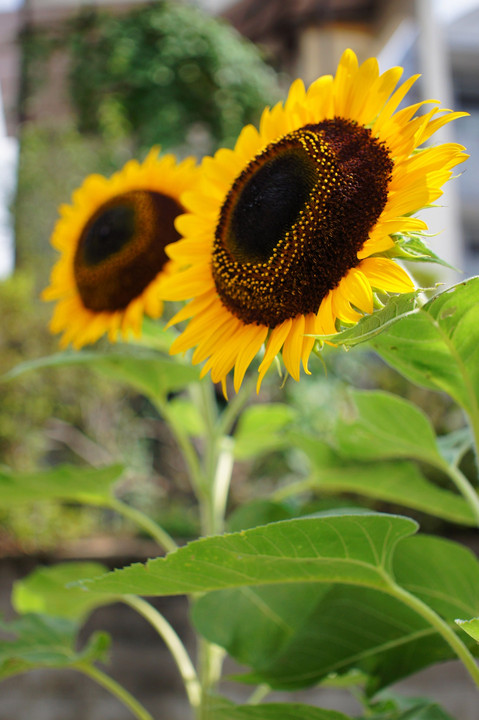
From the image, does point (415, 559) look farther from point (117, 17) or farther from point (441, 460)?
point (117, 17)

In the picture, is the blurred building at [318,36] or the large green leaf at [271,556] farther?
the blurred building at [318,36]

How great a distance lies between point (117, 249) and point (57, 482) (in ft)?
0.78

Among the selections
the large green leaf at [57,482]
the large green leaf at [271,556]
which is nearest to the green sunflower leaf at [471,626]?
the large green leaf at [271,556]

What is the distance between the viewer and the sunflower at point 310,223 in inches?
14.3

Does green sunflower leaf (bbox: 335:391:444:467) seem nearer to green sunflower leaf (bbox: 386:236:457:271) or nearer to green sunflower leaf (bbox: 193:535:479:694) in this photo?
green sunflower leaf (bbox: 193:535:479:694)

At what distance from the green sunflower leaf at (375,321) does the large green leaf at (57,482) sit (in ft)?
1.31

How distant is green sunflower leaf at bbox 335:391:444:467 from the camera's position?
0.57 metres

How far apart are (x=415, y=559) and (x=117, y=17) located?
4.68 m

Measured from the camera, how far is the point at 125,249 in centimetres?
65

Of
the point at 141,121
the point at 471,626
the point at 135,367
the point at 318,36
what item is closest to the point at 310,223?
the point at 471,626

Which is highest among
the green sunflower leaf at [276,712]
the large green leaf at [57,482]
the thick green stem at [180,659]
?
Answer: the large green leaf at [57,482]

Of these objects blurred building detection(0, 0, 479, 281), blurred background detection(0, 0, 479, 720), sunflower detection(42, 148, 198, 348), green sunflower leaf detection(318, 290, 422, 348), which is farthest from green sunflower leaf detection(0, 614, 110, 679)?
blurred building detection(0, 0, 479, 281)

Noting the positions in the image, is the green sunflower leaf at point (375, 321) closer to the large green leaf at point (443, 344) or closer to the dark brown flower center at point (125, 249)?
the large green leaf at point (443, 344)

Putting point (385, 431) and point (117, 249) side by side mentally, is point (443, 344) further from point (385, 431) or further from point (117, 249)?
point (117, 249)
